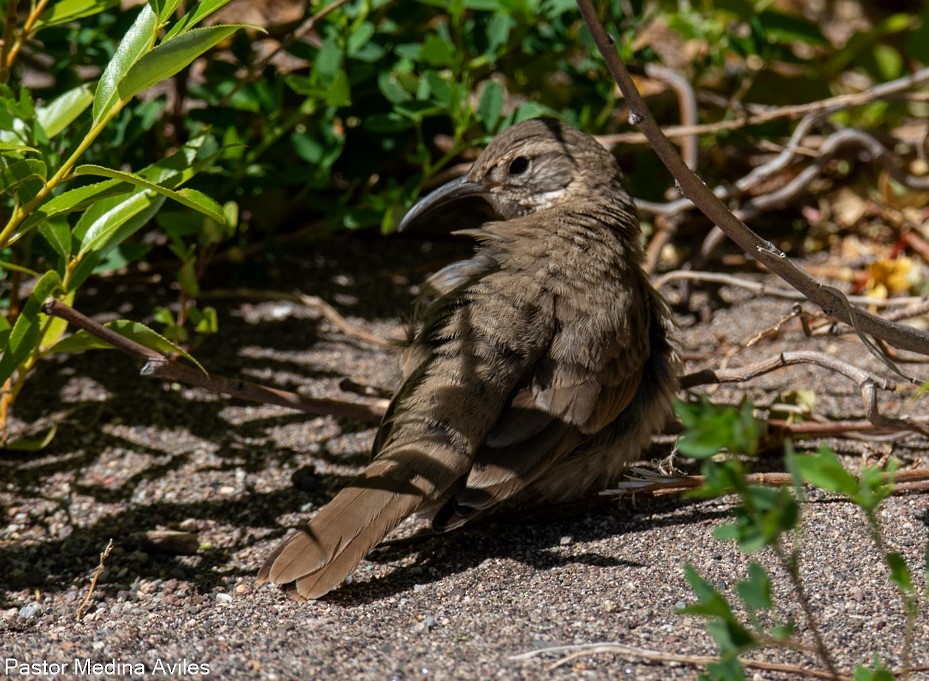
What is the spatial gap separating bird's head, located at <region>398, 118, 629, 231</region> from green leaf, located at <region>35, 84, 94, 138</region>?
1265 millimetres

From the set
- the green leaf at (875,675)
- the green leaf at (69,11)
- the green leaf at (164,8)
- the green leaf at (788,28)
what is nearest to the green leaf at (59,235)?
the green leaf at (69,11)

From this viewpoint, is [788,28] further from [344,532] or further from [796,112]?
[344,532]

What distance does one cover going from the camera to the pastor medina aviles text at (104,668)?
2.64 m

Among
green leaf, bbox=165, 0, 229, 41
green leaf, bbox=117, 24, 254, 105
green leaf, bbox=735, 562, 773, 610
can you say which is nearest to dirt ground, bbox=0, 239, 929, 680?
green leaf, bbox=735, 562, 773, 610

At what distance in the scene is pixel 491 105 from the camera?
14.8 feet

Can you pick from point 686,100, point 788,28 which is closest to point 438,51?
point 686,100

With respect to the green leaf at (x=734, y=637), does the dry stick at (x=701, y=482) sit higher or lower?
lower

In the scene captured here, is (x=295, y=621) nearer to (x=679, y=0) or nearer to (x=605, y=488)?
(x=605, y=488)

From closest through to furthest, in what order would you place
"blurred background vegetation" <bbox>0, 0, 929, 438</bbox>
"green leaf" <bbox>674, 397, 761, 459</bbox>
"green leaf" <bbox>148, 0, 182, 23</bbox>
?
"green leaf" <bbox>674, 397, 761, 459</bbox> < "green leaf" <bbox>148, 0, 182, 23</bbox> < "blurred background vegetation" <bbox>0, 0, 929, 438</bbox>

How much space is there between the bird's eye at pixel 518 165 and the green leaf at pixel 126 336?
1.52 meters

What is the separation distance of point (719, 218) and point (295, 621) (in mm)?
1518

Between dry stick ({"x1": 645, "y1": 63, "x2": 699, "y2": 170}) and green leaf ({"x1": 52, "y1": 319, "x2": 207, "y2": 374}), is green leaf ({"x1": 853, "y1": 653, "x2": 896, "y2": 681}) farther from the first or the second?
dry stick ({"x1": 645, "y1": 63, "x2": 699, "y2": 170})

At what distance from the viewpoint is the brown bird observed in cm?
315

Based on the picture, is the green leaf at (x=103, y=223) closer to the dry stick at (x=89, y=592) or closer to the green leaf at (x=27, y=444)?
the green leaf at (x=27, y=444)
